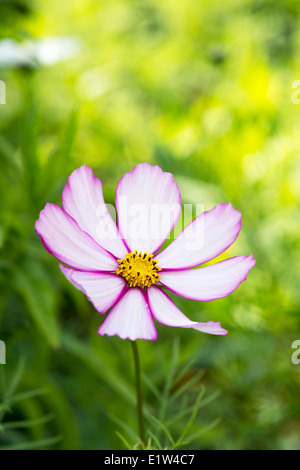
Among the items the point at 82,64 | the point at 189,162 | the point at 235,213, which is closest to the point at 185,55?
the point at 82,64

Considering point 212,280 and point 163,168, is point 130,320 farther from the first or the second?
point 163,168

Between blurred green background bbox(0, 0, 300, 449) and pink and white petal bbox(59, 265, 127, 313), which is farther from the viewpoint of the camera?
blurred green background bbox(0, 0, 300, 449)

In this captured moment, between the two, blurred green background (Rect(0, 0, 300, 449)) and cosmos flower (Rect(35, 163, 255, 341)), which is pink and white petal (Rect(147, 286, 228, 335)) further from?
blurred green background (Rect(0, 0, 300, 449))

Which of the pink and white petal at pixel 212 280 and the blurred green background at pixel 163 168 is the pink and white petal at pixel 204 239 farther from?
the blurred green background at pixel 163 168

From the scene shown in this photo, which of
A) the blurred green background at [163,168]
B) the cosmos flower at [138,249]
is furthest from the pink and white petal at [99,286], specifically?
the blurred green background at [163,168]

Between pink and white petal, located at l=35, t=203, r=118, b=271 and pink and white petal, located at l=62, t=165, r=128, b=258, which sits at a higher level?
pink and white petal, located at l=62, t=165, r=128, b=258

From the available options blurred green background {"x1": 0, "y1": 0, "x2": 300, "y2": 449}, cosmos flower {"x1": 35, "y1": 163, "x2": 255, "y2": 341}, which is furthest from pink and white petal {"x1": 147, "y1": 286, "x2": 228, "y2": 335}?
blurred green background {"x1": 0, "y1": 0, "x2": 300, "y2": 449}
